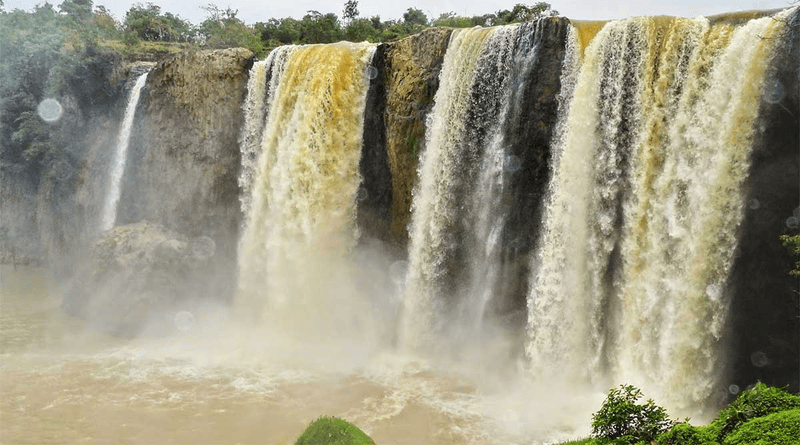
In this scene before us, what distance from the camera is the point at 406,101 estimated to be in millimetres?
14055

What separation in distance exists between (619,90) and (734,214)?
9.29ft

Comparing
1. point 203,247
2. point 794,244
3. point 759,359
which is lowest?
point 759,359

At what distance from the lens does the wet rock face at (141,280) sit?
52.0ft

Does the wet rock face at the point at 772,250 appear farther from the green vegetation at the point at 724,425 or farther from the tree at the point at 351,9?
the tree at the point at 351,9

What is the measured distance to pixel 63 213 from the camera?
22.2m

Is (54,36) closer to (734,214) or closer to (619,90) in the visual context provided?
(619,90)

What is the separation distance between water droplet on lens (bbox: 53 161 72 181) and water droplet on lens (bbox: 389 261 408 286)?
14175mm

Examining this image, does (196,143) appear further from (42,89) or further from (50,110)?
(42,89)

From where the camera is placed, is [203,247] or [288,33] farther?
[288,33]

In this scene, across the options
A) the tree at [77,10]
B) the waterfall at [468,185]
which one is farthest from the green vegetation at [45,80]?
the waterfall at [468,185]

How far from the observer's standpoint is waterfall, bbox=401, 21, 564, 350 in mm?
12078

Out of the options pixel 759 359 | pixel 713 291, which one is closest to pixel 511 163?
pixel 713 291

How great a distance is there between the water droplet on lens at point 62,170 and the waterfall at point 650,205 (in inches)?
722

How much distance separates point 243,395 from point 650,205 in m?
8.26
